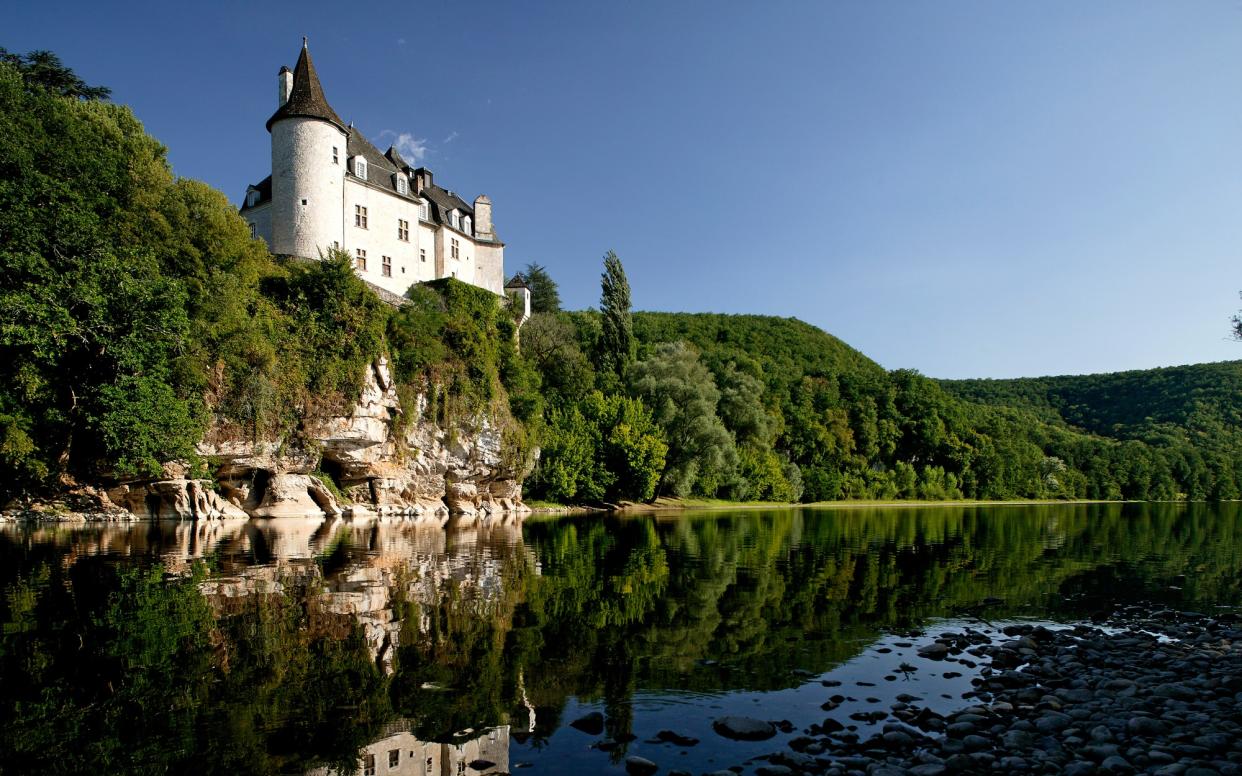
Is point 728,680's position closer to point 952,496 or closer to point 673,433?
point 673,433

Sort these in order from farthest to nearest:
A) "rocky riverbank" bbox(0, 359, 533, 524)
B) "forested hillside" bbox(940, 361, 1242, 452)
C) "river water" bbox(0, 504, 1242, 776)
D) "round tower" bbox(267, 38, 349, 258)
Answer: "forested hillside" bbox(940, 361, 1242, 452), "round tower" bbox(267, 38, 349, 258), "rocky riverbank" bbox(0, 359, 533, 524), "river water" bbox(0, 504, 1242, 776)

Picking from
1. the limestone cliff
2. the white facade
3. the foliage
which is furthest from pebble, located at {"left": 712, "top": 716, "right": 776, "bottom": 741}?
the foliage

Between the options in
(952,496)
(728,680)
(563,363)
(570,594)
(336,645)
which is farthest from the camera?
(952,496)

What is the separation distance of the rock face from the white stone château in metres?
10.1

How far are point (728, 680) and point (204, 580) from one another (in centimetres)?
1417

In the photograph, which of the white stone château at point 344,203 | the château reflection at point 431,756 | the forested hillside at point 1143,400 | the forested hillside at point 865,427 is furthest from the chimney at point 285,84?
the forested hillside at point 1143,400

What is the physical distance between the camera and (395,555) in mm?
25031

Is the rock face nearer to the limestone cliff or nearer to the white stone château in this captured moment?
the limestone cliff

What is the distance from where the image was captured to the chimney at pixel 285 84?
4966 cm

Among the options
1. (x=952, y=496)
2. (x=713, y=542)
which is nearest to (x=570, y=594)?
(x=713, y=542)

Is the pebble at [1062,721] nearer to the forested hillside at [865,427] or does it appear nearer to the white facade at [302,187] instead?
the white facade at [302,187]

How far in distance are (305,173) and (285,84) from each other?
757 centimetres

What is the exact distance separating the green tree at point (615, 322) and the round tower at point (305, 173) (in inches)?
1194

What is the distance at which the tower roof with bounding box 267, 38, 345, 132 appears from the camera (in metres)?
47.7
